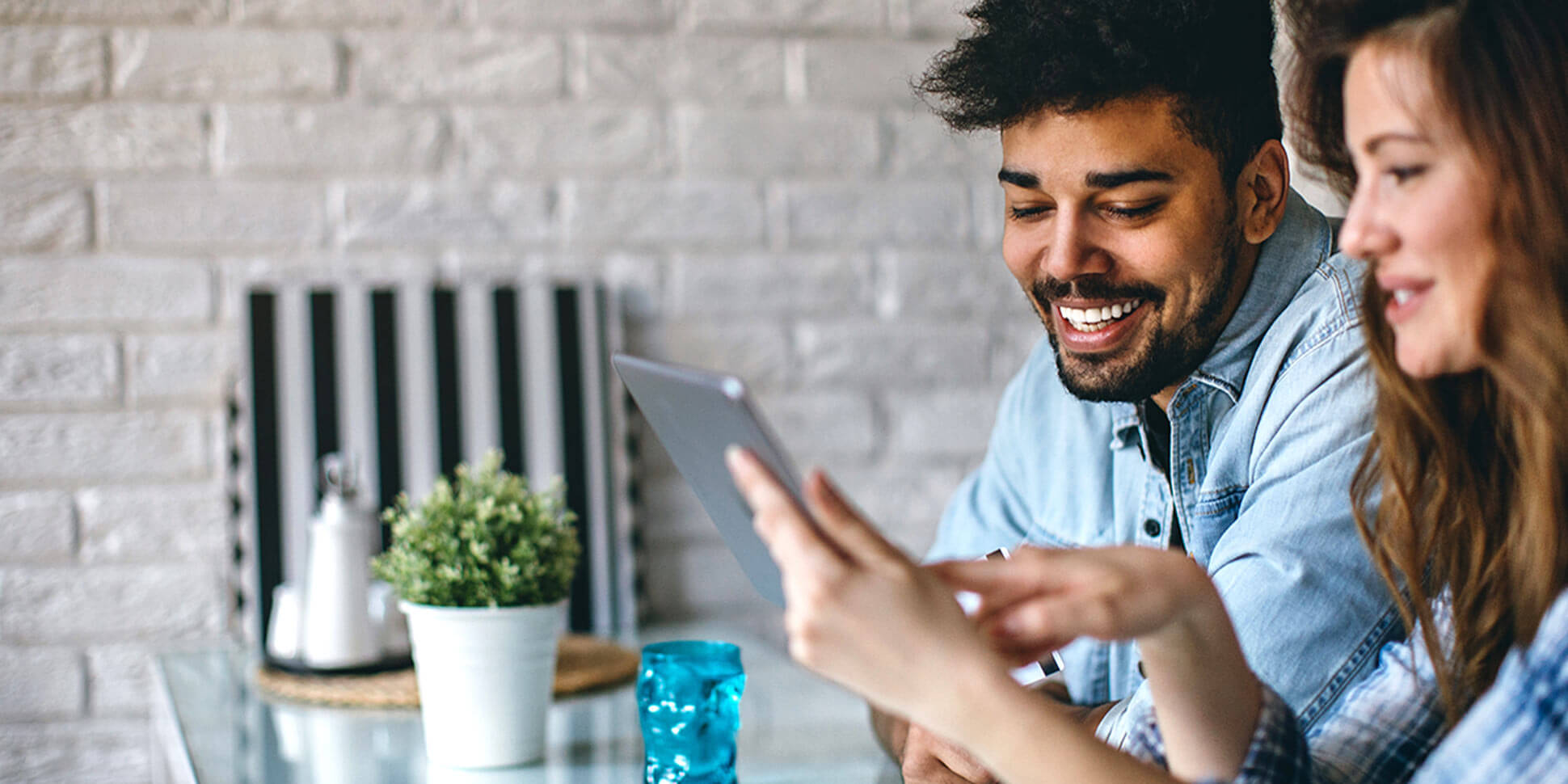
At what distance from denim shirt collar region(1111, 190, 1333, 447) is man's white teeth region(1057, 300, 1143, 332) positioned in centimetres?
8

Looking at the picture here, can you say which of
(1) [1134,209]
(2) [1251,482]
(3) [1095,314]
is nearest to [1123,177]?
(1) [1134,209]

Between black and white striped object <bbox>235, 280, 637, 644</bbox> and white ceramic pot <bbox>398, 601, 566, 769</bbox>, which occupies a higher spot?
black and white striped object <bbox>235, 280, 637, 644</bbox>

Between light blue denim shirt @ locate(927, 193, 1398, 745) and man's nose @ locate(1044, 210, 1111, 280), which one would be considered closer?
light blue denim shirt @ locate(927, 193, 1398, 745)

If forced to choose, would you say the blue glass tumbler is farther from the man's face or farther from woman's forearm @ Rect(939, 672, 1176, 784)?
the man's face

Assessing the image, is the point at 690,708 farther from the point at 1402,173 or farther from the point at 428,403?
the point at 428,403

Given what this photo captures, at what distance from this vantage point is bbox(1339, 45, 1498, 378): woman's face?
682 millimetres

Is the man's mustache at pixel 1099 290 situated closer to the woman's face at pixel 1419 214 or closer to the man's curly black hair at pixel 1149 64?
the man's curly black hair at pixel 1149 64

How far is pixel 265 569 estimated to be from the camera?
1605mm

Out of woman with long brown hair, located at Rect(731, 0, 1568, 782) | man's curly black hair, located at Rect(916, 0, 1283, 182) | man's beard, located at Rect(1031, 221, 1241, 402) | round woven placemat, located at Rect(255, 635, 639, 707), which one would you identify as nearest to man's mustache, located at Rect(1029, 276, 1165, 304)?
man's beard, located at Rect(1031, 221, 1241, 402)

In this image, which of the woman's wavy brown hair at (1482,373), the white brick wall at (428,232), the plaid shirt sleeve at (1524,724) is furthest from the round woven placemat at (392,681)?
the plaid shirt sleeve at (1524,724)

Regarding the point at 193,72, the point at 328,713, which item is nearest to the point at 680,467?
the point at 328,713

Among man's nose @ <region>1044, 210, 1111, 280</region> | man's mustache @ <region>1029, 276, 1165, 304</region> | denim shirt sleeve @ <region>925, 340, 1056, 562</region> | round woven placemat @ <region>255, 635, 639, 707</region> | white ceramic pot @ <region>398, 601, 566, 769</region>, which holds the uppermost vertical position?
man's nose @ <region>1044, 210, 1111, 280</region>

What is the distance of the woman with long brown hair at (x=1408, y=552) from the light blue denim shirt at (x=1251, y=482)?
0.05 metres

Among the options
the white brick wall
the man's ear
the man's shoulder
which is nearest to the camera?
the man's shoulder
